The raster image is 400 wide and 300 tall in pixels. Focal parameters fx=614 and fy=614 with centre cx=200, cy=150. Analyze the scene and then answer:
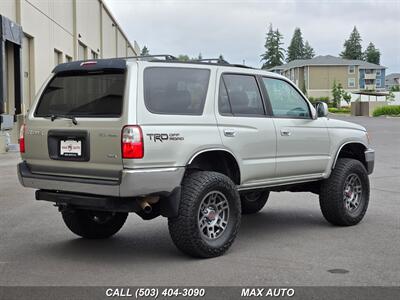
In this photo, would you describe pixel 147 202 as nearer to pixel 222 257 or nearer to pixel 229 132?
pixel 222 257

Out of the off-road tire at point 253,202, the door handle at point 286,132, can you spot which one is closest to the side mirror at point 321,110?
the door handle at point 286,132

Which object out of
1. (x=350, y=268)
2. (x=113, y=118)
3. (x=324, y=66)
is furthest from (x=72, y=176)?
(x=324, y=66)

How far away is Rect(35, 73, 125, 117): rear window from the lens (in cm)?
600

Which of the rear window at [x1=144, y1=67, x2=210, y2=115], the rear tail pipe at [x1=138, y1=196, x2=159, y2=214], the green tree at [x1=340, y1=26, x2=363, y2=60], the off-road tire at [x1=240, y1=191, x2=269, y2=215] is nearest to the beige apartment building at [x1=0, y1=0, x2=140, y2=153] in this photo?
the off-road tire at [x1=240, y1=191, x2=269, y2=215]

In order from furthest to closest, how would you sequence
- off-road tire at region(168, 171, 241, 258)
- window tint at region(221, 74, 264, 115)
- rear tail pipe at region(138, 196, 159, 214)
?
window tint at region(221, 74, 264, 115), off-road tire at region(168, 171, 241, 258), rear tail pipe at region(138, 196, 159, 214)

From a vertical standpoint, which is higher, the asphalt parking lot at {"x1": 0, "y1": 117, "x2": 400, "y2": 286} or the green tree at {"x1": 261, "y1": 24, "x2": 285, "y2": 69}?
the green tree at {"x1": 261, "y1": 24, "x2": 285, "y2": 69}

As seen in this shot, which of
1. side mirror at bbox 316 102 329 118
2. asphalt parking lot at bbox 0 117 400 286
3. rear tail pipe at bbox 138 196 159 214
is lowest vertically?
asphalt parking lot at bbox 0 117 400 286

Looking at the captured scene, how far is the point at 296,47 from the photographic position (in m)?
149

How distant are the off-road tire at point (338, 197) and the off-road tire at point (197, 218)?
1.90 m

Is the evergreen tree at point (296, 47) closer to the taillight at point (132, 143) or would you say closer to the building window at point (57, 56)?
the building window at point (57, 56)

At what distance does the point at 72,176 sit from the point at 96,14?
36.2m

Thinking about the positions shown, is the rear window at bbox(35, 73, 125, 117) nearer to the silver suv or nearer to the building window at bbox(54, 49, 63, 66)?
the silver suv

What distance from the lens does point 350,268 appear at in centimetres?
590

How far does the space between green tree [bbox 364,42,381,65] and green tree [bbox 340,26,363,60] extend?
4.74 metres
